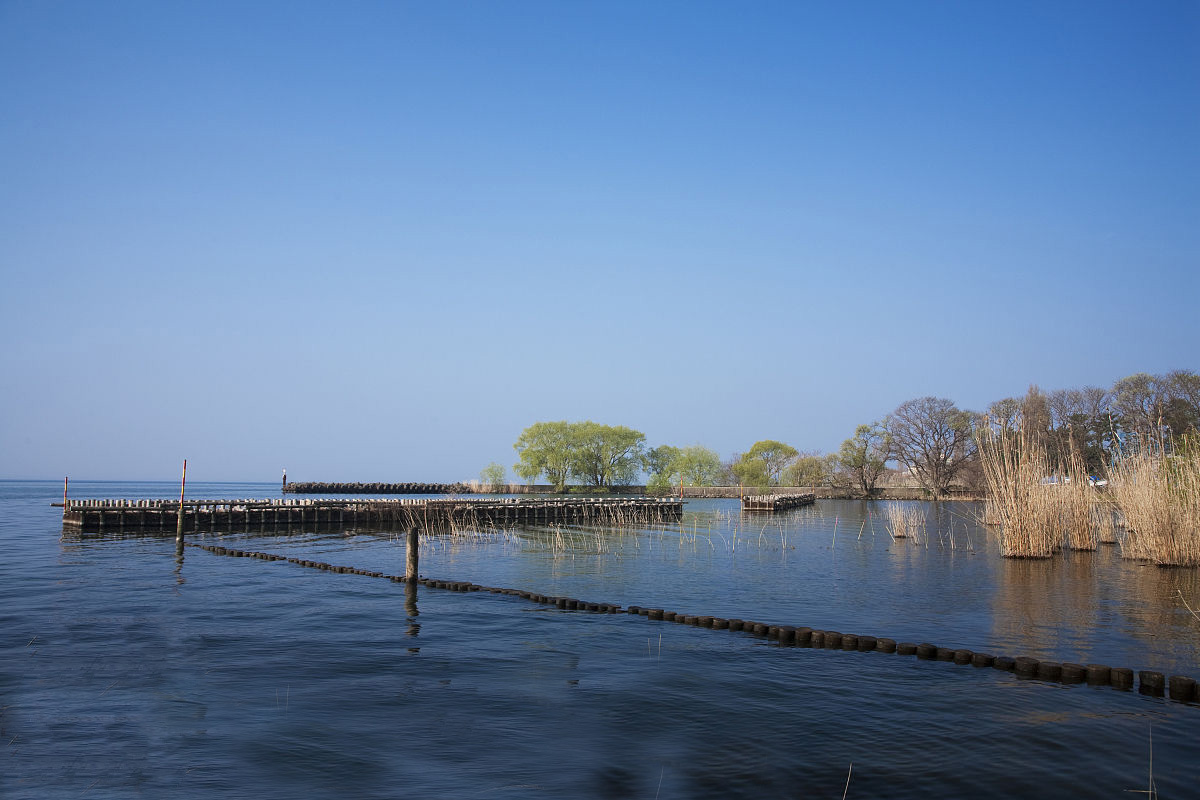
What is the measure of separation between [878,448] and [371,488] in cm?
8282

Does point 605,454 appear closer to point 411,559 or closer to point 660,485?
point 660,485

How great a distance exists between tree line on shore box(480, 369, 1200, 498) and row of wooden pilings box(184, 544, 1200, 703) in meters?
52.8

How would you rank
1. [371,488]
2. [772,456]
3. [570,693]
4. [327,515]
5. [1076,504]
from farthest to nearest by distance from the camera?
[371,488], [772,456], [327,515], [1076,504], [570,693]

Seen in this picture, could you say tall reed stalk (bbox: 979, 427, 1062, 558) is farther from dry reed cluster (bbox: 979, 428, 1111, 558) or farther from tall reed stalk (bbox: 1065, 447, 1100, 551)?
tall reed stalk (bbox: 1065, 447, 1100, 551)

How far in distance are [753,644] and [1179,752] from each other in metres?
7.20

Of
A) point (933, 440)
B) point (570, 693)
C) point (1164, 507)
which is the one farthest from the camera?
point (933, 440)

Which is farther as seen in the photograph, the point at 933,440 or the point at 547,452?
the point at 547,452

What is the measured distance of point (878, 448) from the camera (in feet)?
299

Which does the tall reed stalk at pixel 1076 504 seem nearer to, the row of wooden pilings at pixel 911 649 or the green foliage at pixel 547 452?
the row of wooden pilings at pixel 911 649

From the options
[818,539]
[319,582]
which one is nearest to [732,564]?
[818,539]

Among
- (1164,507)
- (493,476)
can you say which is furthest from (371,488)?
(1164,507)

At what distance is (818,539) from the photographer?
4003 cm

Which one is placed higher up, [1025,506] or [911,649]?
[1025,506]

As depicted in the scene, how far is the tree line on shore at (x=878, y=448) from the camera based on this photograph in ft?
227
